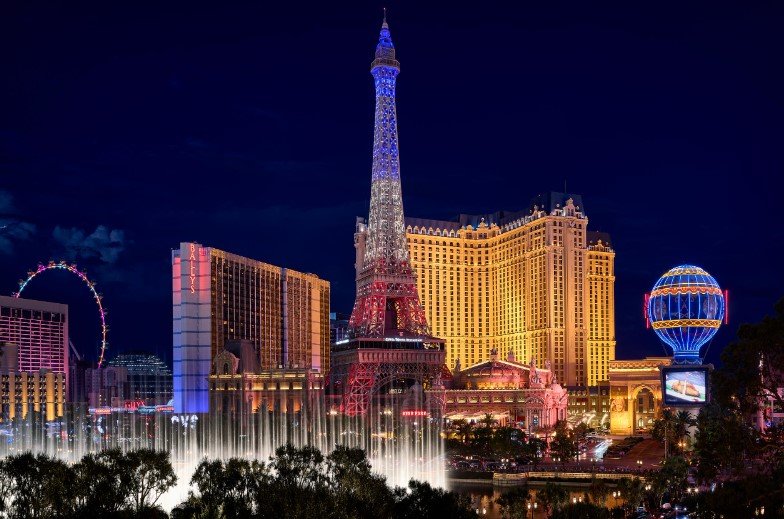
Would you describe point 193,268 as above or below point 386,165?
below

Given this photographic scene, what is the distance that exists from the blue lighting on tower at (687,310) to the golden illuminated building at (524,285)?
40721mm

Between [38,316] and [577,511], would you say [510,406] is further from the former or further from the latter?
[38,316]

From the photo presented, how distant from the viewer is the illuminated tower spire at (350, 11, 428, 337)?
113 meters

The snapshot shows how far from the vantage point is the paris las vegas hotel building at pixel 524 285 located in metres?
134

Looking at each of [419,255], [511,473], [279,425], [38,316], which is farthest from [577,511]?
[38,316]

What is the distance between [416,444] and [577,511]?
157 ft

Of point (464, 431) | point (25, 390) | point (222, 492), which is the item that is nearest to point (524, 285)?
point (464, 431)

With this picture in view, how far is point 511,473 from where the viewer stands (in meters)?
76.8

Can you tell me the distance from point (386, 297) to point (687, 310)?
37.3m

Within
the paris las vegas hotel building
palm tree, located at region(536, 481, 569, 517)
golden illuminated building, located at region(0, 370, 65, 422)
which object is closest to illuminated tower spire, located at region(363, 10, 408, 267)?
the paris las vegas hotel building

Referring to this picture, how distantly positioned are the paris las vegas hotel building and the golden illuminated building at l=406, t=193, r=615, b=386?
0.14 meters

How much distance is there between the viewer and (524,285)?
138 meters

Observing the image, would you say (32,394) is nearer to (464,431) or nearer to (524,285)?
(524,285)

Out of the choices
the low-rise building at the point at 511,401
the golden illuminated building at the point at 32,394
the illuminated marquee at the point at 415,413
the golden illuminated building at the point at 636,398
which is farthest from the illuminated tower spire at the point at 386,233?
the golden illuminated building at the point at 32,394
